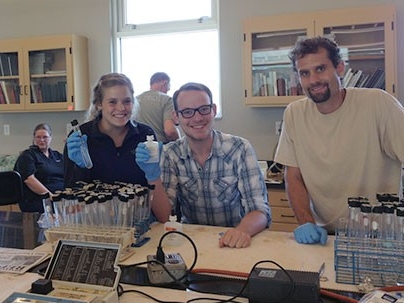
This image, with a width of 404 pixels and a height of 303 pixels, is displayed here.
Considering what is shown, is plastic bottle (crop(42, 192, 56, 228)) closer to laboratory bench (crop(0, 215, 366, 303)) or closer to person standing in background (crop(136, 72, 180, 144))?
laboratory bench (crop(0, 215, 366, 303))

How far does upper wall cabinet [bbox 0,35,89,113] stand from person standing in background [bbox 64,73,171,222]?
222 centimetres

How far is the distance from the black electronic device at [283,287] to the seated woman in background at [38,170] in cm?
270

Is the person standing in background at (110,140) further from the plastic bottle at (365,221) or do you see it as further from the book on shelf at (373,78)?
the book on shelf at (373,78)

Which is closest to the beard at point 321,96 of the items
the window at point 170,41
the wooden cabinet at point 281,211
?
the wooden cabinet at point 281,211

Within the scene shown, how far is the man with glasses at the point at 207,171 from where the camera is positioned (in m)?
1.71

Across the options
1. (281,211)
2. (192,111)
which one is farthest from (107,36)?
(192,111)

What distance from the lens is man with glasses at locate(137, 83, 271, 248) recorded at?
171 centimetres

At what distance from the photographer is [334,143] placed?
1.77 meters

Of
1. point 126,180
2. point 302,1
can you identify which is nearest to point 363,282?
point 126,180

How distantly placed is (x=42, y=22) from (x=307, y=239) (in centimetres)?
393

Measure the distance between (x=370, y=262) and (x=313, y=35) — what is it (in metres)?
2.59

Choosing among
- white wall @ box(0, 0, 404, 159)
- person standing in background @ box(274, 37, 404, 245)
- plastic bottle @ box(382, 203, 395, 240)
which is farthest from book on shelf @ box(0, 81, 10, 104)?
plastic bottle @ box(382, 203, 395, 240)

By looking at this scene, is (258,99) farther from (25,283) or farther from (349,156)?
(25,283)

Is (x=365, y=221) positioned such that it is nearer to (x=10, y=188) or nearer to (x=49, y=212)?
(x=49, y=212)
